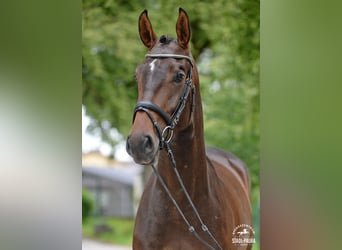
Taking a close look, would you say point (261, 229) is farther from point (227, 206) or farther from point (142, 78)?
point (142, 78)

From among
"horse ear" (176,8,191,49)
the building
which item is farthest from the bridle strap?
the building

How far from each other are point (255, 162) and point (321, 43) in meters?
0.89

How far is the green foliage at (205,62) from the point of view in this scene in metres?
2.84

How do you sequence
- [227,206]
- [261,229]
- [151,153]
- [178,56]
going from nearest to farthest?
[151,153] < [178,56] < [227,206] < [261,229]

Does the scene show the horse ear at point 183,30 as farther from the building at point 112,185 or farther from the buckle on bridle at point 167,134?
the building at point 112,185

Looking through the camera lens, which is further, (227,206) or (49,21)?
(49,21)

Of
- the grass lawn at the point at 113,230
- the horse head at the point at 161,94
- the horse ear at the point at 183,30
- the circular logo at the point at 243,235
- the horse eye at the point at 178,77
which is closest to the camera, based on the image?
the horse head at the point at 161,94

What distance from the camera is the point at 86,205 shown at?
9.39 ft

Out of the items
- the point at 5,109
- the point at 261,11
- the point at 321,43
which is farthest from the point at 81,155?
the point at 321,43

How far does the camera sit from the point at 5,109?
2906 millimetres

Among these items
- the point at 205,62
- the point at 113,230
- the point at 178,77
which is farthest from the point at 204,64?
the point at 113,230

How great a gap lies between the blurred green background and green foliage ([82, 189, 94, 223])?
36cm

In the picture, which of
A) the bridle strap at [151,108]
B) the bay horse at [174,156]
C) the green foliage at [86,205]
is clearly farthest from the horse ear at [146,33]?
the green foliage at [86,205]

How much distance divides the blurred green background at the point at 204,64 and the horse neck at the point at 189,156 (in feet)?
1.98
